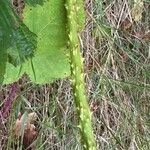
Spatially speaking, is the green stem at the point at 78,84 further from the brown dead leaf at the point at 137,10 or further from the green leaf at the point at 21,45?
the brown dead leaf at the point at 137,10

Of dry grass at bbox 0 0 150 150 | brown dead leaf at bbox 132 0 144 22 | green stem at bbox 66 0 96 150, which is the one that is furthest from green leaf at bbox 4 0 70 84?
brown dead leaf at bbox 132 0 144 22

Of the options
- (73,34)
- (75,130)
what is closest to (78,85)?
(73,34)

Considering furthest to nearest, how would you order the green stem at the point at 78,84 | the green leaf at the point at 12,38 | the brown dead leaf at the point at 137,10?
the brown dead leaf at the point at 137,10 < the green stem at the point at 78,84 < the green leaf at the point at 12,38

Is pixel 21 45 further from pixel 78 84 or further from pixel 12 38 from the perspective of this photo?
pixel 78 84

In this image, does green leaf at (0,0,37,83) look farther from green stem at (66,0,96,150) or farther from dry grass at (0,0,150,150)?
dry grass at (0,0,150,150)

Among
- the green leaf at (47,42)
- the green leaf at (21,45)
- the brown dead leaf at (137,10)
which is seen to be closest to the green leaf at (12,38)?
the green leaf at (21,45)

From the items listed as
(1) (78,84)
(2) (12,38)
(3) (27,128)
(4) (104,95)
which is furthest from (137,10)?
(2) (12,38)

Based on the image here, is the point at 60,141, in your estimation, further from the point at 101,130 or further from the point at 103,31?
the point at 103,31
